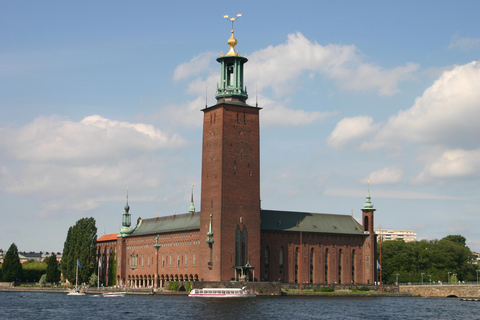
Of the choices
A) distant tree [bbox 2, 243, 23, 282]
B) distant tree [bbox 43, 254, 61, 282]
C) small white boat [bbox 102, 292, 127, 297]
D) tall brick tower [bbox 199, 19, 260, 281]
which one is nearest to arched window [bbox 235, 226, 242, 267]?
tall brick tower [bbox 199, 19, 260, 281]

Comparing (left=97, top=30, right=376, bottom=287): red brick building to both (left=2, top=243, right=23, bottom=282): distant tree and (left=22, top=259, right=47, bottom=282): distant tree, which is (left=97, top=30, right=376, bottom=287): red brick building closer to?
(left=2, top=243, right=23, bottom=282): distant tree

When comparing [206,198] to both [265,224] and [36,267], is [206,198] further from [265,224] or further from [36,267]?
[36,267]

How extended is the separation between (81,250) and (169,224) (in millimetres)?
14390

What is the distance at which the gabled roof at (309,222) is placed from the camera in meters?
118

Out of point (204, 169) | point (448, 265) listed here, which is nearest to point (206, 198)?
point (204, 169)

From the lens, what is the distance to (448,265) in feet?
458

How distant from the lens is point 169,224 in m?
128

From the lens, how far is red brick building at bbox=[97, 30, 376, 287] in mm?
104938

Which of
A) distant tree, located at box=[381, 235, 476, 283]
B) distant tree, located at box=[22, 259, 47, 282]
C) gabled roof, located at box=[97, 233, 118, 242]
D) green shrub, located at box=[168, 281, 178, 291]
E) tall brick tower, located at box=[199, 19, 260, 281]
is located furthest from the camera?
distant tree, located at box=[22, 259, 47, 282]

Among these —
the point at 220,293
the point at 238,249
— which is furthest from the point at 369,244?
the point at 220,293

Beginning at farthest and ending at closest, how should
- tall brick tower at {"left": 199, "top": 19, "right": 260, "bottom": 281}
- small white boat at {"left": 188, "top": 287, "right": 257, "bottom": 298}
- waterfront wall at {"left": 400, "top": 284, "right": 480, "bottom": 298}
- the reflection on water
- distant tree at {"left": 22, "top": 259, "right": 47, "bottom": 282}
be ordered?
distant tree at {"left": 22, "top": 259, "right": 47, "bottom": 282} → waterfront wall at {"left": 400, "top": 284, "right": 480, "bottom": 298} → tall brick tower at {"left": 199, "top": 19, "right": 260, "bottom": 281} → small white boat at {"left": 188, "top": 287, "right": 257, "bottom": 298} → the reflection on water

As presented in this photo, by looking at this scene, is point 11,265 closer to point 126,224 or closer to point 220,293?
point 126,224

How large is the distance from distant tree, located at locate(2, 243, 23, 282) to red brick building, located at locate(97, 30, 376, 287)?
55.7 feet

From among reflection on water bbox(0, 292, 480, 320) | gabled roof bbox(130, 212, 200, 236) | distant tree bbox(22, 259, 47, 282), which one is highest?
gabled roof bbox(130, 212, 200, 236)
